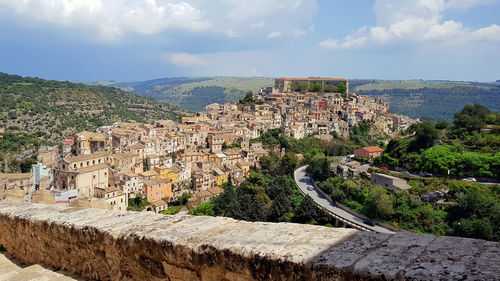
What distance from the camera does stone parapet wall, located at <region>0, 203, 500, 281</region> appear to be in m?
1.98

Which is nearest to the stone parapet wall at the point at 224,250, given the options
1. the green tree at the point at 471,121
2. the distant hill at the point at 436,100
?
the green tree at the point at 471,121

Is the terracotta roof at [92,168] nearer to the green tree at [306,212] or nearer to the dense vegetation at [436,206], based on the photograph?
the green tree at [306,212]

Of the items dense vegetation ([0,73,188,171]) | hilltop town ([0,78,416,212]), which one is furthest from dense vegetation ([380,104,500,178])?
dense vegetation ([0,73,188,171])

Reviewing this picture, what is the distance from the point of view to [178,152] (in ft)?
128

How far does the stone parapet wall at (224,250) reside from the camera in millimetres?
1981

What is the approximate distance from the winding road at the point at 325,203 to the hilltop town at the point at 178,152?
19.1 feet

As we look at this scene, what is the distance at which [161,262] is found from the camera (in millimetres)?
2877

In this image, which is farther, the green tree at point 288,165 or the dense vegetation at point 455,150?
the green tree at point 288,165

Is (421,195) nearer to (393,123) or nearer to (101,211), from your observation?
(101,211)

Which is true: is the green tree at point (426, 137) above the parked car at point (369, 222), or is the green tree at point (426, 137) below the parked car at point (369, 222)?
above

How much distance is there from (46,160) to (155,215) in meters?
36.6

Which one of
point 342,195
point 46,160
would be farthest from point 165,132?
point 342,195

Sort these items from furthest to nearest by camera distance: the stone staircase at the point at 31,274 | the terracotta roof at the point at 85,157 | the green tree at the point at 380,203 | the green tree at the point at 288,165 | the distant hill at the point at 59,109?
the distant hill at the point at 59,109
the green tree at the point at 288,165
the terracotta roof at the point at 85,157
the green tree at the point at 380,203
the stone staircase at the point at 31,274

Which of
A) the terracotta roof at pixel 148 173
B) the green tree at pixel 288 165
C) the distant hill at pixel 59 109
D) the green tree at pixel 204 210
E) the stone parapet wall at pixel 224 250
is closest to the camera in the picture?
the stone parapet wall at pixel 224 250
